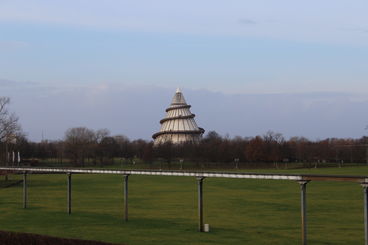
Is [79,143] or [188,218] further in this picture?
[79,143]

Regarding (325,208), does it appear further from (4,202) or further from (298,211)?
(4,202)

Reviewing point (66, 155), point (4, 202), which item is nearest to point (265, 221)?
point (4, 202)

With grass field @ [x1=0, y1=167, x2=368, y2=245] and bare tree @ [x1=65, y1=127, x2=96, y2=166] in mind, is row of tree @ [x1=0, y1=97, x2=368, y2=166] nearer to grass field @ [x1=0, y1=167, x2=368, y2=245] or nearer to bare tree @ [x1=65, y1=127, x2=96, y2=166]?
bare tree @ [x1=65, y1=127, x2=96, y2=166]

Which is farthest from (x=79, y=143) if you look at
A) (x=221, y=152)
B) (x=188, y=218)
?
(x=188, y=218)

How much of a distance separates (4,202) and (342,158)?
123m

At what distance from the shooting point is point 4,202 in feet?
135

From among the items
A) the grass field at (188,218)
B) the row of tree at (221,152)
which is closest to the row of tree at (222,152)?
the row of tree at (221,152)

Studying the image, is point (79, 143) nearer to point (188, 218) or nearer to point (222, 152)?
point (222, 152)

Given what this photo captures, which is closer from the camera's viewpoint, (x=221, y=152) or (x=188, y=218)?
(x=188, y=218)

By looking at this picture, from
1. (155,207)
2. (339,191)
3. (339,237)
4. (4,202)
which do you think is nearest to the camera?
(339,237)

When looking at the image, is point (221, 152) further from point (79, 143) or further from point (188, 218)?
point (188, 218)

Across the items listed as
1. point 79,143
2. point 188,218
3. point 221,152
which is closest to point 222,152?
point 221,152

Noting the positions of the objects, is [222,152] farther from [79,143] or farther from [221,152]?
[79,143]

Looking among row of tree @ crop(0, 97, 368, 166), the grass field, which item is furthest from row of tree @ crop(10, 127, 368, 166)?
the grass field
